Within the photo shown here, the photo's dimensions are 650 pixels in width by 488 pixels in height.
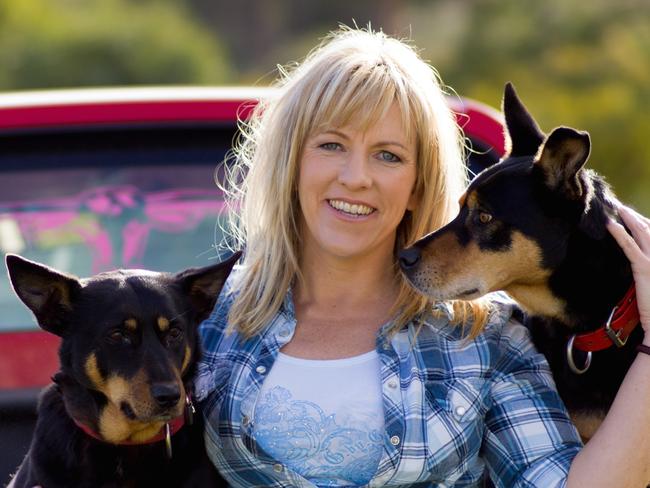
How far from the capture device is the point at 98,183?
340cm

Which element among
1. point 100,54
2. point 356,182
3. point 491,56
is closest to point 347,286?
point 356,182

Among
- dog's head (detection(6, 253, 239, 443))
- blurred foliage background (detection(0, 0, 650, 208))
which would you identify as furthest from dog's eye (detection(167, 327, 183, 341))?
blurred foliage background (detection(0, 0, 650, 208))

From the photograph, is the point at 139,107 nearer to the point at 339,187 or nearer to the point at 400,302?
the point at 339,187

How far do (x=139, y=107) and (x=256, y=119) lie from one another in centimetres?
35

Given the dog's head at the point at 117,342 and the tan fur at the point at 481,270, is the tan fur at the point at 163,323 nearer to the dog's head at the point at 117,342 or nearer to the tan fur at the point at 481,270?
the dog's head at the point at 117,342

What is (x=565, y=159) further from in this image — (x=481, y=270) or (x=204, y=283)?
(x=204, y=283)

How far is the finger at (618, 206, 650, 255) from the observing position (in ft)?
9.78

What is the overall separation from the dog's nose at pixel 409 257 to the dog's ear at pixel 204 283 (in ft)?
1.51

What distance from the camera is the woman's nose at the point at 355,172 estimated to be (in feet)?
10.4

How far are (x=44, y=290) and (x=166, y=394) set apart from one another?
0.43 m

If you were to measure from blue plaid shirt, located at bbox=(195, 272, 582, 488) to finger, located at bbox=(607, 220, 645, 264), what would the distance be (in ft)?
1.33

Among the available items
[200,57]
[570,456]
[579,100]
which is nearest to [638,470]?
[570,456]

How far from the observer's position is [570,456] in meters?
2.97

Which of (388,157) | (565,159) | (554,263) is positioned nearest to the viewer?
(565,159)
